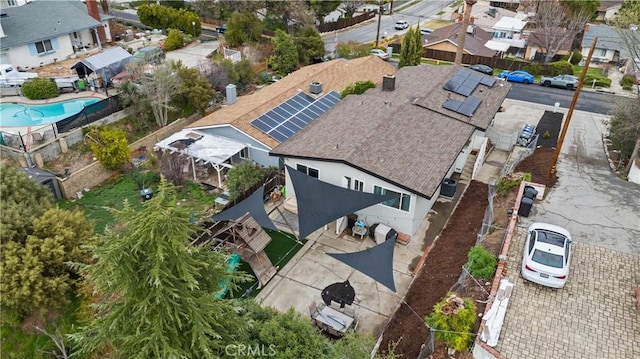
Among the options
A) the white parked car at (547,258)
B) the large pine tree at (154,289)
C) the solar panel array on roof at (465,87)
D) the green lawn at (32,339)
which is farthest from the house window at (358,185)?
the green lawn at (32,339)

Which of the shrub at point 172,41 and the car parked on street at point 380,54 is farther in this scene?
the car parked on street at point 380,54

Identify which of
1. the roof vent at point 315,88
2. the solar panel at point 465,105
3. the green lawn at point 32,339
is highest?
the solar panel at point 465,105

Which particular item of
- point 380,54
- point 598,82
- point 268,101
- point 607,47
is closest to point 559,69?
point 598,82

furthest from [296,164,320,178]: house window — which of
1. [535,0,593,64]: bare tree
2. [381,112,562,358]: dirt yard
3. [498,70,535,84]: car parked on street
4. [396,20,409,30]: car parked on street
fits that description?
[396,20,409,30]: car parked on street

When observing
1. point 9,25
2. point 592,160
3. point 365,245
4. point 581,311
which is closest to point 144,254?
point 365,245

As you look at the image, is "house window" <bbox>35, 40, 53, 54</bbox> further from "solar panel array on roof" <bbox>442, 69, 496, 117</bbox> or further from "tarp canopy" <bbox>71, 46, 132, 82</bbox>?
"solar panel array on roof" <bbox>442, 69, 496, 117</bbox>

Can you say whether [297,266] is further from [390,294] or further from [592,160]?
[592,160]

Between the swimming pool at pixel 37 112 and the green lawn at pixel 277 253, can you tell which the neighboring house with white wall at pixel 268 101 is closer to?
the green lawn at pixel 277 253
